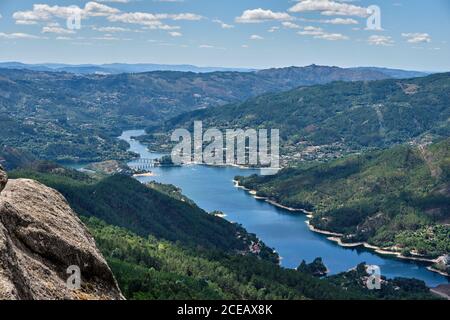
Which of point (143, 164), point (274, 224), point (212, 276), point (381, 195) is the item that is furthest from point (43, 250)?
point (143, 164)

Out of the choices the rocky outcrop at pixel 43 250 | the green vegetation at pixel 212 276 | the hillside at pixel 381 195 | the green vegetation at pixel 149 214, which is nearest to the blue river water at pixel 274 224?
the hillside at pixel 381 195

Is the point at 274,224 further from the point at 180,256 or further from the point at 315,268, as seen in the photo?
the point at 180,256

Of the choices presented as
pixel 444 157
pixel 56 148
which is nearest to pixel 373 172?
pixel 444 157

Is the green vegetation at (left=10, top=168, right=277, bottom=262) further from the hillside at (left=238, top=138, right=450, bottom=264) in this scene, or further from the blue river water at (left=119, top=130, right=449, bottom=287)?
the hillside at (left=238, top=138, right=450, bottom=264)

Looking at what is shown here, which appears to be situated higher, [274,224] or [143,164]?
[143,164]

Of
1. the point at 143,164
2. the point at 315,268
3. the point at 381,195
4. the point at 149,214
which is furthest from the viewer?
the point at 143,164

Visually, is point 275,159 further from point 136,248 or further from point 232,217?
point 136,248

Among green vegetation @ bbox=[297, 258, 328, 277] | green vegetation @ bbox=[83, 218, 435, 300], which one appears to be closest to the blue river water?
green vegetation @ bbox=[297, 258, 328, 277]
